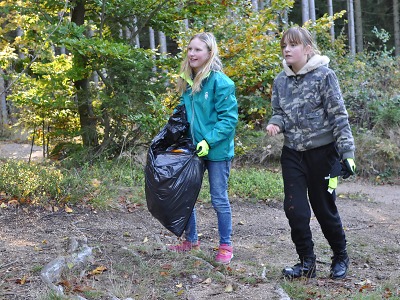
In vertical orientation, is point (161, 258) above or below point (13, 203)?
below

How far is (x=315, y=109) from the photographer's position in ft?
14.4

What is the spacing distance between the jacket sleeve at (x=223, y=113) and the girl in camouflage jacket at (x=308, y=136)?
33 centimetres

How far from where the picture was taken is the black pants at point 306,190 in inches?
174

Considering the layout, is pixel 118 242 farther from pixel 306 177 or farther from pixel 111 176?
pixel 111 176

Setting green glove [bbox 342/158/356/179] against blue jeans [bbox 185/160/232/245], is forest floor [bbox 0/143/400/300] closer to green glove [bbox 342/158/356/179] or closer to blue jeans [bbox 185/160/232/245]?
blue jeans [bbox 185/160/232/245]

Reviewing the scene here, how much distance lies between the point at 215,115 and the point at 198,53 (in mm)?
523

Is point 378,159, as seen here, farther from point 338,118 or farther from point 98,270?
point 98,270

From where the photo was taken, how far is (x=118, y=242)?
543 cm

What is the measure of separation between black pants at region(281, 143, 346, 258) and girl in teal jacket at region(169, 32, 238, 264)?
20.4 inches

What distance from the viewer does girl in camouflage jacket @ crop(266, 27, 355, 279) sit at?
14.2 feet

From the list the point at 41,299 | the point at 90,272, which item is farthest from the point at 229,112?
the point at 41,299

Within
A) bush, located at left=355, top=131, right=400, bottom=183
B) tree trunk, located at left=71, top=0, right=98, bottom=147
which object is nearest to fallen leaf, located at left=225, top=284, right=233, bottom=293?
tree trunk, located at left=71, top=0, right=98, bottom=147

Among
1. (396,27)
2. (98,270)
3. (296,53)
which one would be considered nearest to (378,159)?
(296,53)

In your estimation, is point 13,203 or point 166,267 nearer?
point 166,267
